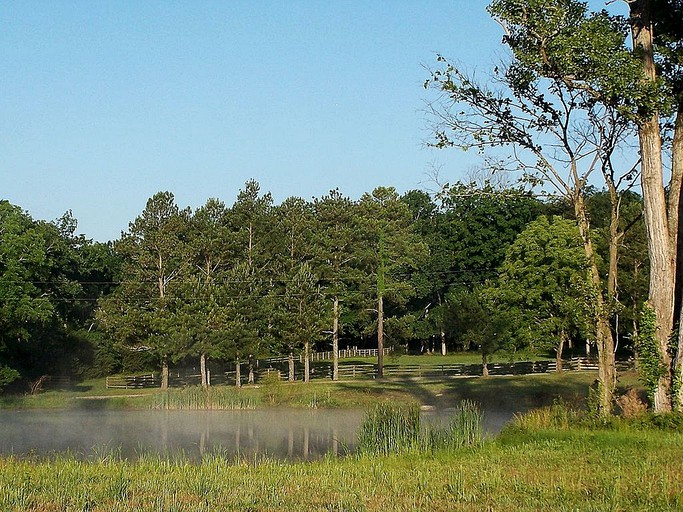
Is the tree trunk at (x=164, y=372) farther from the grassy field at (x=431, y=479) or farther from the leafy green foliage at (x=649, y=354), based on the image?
the leafy green foliage at (x=649, y=354)

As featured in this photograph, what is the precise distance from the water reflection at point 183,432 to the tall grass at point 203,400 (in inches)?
54.3

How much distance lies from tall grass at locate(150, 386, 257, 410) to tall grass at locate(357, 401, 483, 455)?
74.1 feet

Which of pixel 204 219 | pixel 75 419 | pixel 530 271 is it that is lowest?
pixel 75 419

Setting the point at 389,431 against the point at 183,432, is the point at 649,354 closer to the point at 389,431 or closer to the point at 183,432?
the point at 389,431

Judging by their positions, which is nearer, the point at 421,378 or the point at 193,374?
the point at 421,378

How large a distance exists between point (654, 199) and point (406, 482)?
11.1 metres

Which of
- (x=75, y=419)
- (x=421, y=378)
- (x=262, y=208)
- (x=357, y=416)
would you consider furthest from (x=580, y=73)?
(x=262, y=208)

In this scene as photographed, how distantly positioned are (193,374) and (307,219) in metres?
13.3

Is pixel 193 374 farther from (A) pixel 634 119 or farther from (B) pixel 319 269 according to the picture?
(A) pixel 634 119

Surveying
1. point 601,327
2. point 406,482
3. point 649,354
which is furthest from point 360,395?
point 406,482

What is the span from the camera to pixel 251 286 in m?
49.6

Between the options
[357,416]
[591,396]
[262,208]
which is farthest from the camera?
[262,208]

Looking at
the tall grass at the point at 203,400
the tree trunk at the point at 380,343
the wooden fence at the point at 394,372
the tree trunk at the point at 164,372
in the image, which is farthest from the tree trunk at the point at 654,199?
the tree trunk at the point at 164,372

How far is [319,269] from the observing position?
51406 mm
